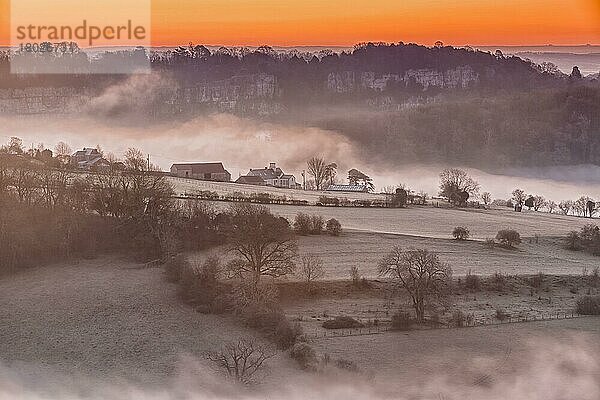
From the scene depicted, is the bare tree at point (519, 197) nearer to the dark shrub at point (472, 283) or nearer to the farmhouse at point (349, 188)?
the farmhouse at point (349, 188)

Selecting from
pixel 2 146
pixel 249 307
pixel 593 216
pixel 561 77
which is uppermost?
pixel 561 77

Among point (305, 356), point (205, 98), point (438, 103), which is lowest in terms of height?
point (305, 356)

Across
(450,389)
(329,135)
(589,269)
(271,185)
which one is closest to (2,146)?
Answer: (271,185)

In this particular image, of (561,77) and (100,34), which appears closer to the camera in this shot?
(100,34)

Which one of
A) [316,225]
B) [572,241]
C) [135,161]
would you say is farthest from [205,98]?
[572,241]

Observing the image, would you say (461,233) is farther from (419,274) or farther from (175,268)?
(175,268)

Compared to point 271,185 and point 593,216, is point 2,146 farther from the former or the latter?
point 593,216
